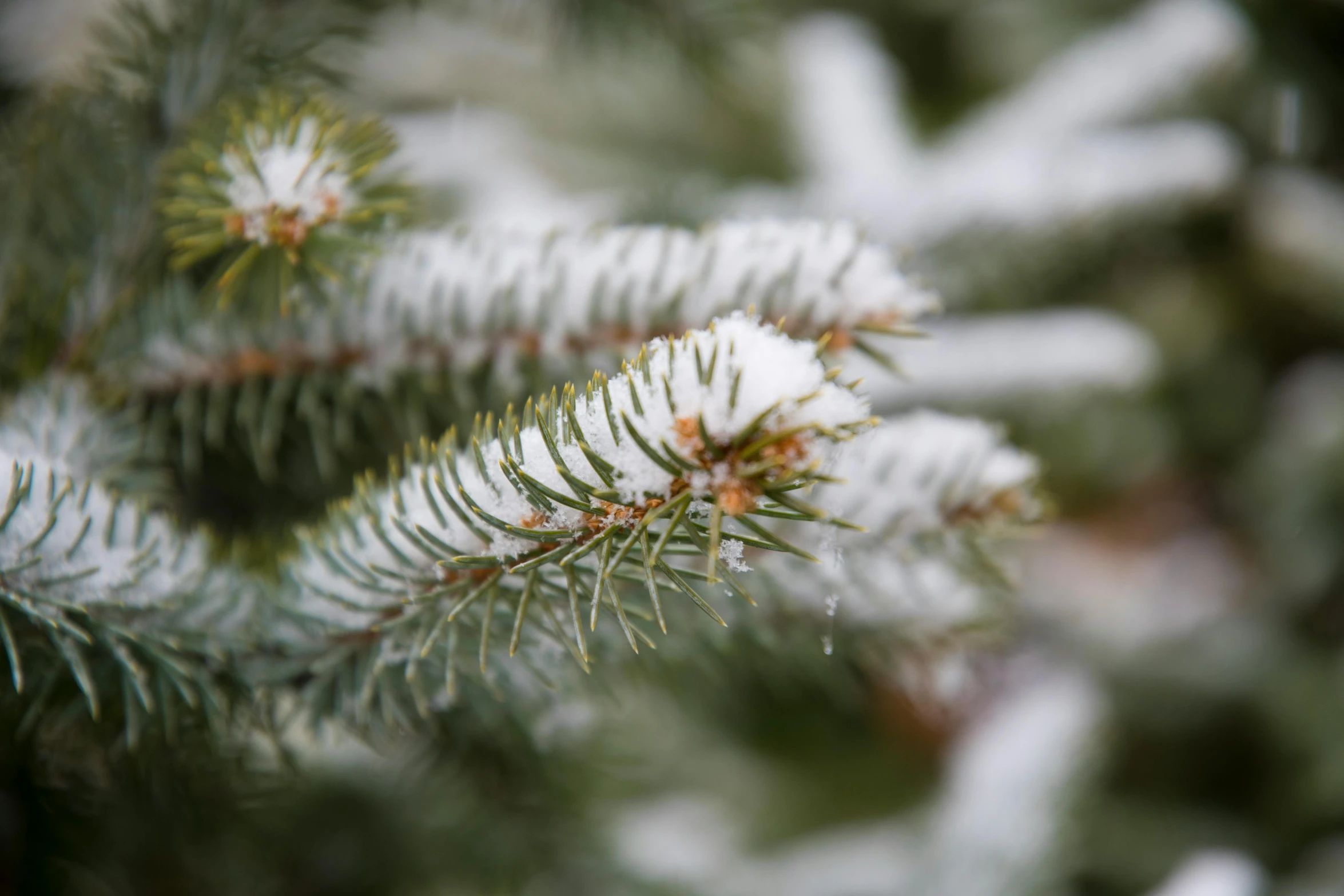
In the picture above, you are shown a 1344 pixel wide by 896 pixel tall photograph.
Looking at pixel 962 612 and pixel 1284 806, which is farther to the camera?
pixel 1284 806

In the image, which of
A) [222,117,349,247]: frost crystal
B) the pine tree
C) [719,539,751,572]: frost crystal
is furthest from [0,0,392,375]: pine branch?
[719,539,751,572]: frost crystal

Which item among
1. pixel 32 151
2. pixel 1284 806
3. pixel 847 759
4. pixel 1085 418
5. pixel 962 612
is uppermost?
pixel 1085 418

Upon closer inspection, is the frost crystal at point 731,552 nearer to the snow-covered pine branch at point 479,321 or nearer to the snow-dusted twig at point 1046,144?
the snow-covered pine branch at point 479,321

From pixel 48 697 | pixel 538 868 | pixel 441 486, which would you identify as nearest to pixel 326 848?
pixel 538 868

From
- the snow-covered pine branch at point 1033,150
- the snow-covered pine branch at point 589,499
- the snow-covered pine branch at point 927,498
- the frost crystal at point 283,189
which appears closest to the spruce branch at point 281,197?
the frost crystal at point 283,189

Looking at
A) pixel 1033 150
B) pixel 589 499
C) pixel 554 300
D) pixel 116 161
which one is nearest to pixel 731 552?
pixel 589 499

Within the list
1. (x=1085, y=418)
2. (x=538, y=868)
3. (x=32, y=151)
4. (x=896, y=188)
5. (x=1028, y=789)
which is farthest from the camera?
(x=1085, y=418)

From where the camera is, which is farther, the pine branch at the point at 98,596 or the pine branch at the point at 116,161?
the pine branch at the point at 116,161

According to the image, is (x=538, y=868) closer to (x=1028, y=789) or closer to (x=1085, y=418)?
(x=1028, y=789)
